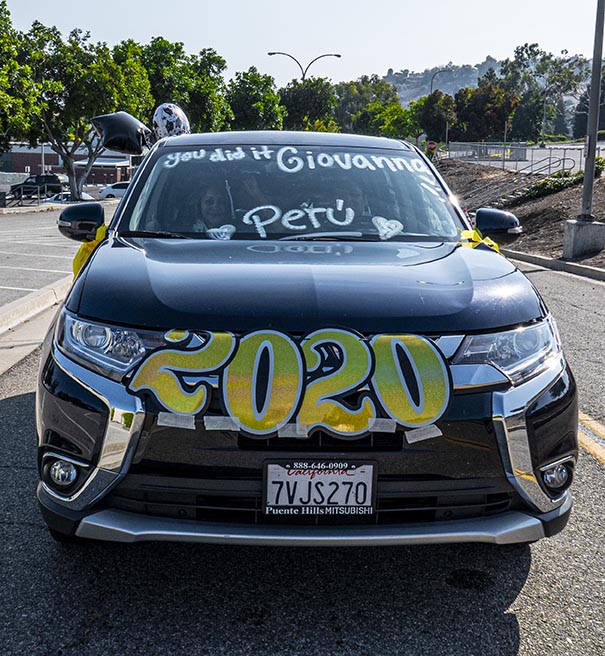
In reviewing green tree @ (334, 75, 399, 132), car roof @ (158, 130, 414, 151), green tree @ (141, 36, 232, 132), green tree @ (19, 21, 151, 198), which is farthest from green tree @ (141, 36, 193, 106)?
green tree @ (334, 75, 399, 132)

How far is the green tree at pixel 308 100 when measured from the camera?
276 ft

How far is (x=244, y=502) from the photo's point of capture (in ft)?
8.32

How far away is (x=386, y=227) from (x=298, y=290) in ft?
4.02

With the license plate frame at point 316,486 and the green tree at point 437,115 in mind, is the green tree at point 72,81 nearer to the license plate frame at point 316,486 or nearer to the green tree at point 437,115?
the license plate frame at point 316,486

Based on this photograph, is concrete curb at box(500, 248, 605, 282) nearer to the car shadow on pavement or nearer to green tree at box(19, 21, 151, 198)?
the car shadow on pavement

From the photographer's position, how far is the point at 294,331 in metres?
2.55

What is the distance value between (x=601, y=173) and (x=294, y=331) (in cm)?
2436

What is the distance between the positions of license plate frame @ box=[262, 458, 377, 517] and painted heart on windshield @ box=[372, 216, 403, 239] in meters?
1.51

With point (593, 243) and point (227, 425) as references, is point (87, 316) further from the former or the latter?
point (593, 243)

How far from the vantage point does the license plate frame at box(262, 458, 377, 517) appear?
2.48m

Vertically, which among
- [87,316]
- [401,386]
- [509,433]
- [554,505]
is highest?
[87,316]

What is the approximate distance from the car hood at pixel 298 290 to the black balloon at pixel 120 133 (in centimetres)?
897

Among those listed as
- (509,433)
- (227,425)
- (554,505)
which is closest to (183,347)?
(227,425)

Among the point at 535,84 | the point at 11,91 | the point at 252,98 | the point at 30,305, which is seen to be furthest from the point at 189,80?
the point at 535,84
